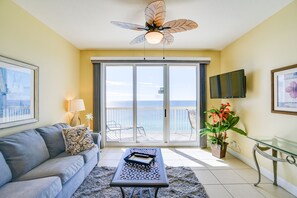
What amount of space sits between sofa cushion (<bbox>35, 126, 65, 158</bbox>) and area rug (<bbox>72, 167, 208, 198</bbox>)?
63 cm

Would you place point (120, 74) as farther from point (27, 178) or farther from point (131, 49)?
point (27, 178)

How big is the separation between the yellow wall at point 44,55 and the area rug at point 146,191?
4.10 feet

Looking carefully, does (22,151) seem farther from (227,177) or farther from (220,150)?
(220,150)

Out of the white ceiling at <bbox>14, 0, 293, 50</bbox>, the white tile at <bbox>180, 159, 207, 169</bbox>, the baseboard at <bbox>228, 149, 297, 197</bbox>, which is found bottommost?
the white tile at <bbox>180, 159, 207, 169</bbox>

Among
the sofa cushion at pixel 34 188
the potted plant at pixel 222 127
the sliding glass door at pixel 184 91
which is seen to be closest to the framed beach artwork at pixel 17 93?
the sofa cushion at pixel 34 188

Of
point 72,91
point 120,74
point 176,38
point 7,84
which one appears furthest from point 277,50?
point 72,91

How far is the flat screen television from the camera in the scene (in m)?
2.91

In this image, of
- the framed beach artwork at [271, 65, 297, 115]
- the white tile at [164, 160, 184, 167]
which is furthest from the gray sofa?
the framed beach artwork at [271, 65, 297, 115]

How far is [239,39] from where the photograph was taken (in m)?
3.38

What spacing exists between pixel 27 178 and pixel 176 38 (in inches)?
130

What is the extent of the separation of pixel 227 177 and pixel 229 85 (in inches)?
67.7

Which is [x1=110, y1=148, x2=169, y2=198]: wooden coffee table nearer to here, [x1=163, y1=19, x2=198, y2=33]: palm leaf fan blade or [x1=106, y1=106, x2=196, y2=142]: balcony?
[x1=163, y1=19, x2=198, y2=33]: palm leaf fan blade

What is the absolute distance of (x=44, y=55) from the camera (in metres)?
2.79

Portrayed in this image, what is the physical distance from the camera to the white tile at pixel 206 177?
2.51 m
